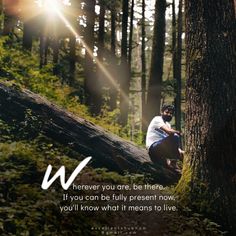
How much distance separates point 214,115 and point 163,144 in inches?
80.9

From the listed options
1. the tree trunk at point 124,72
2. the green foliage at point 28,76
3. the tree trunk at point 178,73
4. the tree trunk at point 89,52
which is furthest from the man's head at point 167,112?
the tree trunk at point 178,73

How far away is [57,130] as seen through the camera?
8734 millimetres

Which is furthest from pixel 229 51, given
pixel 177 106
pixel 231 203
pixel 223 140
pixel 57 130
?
pixel 177 106

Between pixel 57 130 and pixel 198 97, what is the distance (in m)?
2.91

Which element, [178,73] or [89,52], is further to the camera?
[178,73]

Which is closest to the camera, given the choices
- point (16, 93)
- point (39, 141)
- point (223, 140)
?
point (223, 140)

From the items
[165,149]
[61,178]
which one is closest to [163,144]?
[165,149]

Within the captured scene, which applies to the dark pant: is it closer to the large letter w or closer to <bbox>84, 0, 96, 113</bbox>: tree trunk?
the large letter w

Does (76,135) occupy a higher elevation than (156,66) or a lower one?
lower

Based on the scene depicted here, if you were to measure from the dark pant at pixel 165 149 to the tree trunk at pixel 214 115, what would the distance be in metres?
1.68

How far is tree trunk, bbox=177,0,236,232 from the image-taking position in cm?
739

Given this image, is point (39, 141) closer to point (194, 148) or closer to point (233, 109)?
point (194, 148)

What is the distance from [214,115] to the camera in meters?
7.41

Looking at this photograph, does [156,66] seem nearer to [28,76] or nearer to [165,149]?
[28,76]
